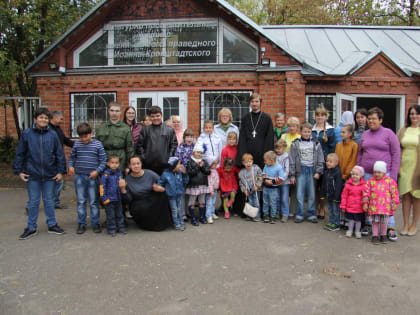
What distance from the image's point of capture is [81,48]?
32.3ft

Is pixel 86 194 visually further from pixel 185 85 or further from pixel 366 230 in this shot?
pixel 185 85

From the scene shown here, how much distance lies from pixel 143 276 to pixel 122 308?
665 mm

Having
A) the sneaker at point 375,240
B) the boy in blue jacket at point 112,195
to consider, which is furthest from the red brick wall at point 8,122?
the sneaker at point 375,240

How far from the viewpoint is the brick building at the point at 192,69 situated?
29.8 feet

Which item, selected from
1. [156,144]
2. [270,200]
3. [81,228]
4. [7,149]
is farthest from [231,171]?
[7,149]

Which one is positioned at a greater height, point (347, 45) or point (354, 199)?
point (347, 45)

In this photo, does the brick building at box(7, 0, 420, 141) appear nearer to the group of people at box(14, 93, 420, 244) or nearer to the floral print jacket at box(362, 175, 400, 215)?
the group of people at box(14, 93, 420, 244)

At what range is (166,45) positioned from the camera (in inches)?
377

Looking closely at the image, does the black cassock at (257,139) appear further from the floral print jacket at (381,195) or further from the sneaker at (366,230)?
the sneaker at (366,230)

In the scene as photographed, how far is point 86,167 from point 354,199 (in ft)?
13.2

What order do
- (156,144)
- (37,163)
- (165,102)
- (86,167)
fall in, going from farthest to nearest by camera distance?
(165,102), (156,144), (86,167), (37,163)

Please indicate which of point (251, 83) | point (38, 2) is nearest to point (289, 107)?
point (251, 83)

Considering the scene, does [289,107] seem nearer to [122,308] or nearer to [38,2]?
[122,308]

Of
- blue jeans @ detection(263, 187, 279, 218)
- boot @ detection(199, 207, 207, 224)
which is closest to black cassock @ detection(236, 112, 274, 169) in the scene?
blue jeans @ detection(263, 187, 279, 218)
